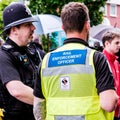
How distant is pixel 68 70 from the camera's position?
320 centimetres

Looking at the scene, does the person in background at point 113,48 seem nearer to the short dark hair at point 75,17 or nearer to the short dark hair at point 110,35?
the short dark hair at point 110,35

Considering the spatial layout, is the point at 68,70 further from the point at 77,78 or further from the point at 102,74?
the point at 102,74

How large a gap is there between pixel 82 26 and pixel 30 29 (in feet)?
3.16

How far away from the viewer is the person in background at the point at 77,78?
3107 mm

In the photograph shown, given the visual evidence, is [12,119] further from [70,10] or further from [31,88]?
[70,10]

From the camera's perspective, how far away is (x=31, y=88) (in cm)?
393

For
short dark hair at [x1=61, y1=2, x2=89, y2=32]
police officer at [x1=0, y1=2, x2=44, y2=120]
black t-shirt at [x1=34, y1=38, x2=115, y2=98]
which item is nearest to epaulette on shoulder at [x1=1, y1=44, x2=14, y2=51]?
police officer at [x1=0, y1=2, x2=44, y2=120]

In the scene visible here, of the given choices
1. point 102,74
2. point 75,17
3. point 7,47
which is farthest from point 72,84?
point 7,47

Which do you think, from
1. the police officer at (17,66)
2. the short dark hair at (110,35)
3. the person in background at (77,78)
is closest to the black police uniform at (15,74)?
the police officer at (17,66)

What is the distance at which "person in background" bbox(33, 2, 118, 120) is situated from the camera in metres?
3.11

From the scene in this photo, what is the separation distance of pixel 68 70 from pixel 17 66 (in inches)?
33.2

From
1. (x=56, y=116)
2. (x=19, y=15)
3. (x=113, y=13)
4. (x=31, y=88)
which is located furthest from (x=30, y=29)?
(x=113, y=13)

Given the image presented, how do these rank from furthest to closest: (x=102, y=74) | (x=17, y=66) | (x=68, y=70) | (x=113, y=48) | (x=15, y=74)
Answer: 1. (x=113, y=48)
2. (x=17, y=66)
3. (x=15, y=74)
4. (x=68, y=70)
5. (x=102, y=74)

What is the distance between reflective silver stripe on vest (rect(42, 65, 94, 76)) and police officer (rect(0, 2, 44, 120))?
21.2 inches
